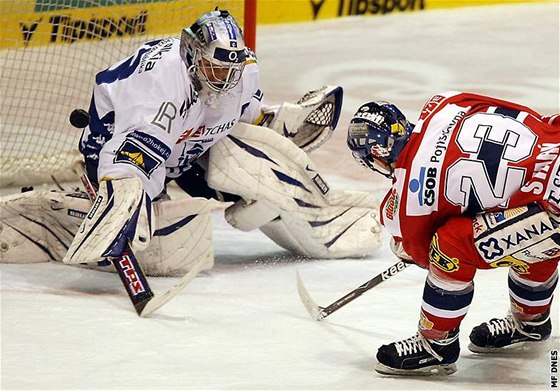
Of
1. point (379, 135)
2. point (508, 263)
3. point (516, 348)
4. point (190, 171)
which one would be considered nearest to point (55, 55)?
point (190, 171)

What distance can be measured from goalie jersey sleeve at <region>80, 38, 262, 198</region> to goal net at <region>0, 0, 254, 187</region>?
2.95ft

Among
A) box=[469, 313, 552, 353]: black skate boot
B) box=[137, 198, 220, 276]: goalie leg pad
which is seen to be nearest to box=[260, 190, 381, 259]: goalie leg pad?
box=[137, 198, 220, 276]: goalie leg pad

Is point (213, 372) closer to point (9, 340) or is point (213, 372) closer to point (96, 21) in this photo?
point (9, 340)

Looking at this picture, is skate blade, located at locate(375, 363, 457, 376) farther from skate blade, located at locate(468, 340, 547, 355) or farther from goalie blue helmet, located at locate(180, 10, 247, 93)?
goalie blue helmet, located at locate(180, 10, 247, 93)

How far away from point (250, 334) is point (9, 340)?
0.60m

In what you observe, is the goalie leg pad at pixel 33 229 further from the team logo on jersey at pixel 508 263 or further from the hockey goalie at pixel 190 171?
the team logo on jersey at pixel 508 263

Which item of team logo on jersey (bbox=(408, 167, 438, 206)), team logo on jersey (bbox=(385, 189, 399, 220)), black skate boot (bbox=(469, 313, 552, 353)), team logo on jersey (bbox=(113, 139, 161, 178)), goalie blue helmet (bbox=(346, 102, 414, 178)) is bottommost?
black skate boot (bbox=(469, 313, 552, 353))

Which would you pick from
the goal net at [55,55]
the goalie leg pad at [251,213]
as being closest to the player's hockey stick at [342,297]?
the goalie leg pad at [251,213]

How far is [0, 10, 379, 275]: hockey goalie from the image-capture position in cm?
351

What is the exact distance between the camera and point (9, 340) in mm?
3223

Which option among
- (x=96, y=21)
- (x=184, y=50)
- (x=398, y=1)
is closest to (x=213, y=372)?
(x=184, y=50)

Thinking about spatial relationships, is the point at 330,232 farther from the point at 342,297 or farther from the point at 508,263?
the point at 508,263

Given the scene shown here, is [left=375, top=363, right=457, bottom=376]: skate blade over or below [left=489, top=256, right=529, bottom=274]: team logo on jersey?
below

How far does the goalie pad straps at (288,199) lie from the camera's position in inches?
153
